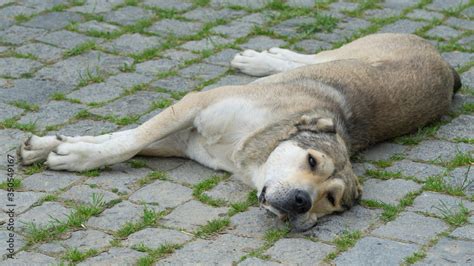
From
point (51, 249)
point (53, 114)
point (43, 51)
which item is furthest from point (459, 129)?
point (43, 51)

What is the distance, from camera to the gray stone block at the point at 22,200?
22.0ft

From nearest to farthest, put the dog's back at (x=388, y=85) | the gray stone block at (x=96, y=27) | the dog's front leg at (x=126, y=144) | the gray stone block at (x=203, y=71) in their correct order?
1. the dog's front leg at (x=126, y=144)
2. the dog's back at (x=388, y=85)
3. the gray stone block at (x=203, y=71)
4. the gray stone block at (x=96, y=27)

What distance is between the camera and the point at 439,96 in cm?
841

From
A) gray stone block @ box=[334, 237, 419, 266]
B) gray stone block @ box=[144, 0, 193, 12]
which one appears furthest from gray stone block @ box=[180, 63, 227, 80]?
gray stone block @ box=[334, 237, 419, 266]

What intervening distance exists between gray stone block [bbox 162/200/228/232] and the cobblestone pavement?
1cm

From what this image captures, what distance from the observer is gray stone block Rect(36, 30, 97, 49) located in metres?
9.91

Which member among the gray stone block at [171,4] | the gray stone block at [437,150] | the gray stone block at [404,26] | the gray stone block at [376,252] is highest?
the gray stone block at [376,252]

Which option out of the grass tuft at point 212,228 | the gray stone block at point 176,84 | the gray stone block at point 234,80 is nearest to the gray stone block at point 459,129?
the gray stone block at point 234,80

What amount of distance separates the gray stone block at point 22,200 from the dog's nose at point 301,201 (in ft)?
5.54

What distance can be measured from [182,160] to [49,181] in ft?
3.55

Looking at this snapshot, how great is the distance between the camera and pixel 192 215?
6.79 m

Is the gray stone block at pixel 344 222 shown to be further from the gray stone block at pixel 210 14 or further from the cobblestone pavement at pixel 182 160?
the gray stone block at pixel 210 14

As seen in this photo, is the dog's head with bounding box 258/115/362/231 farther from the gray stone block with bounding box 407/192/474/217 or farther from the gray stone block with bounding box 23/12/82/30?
the gray stone block with bounding box 23/12/82/30

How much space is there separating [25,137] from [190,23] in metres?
3.21
